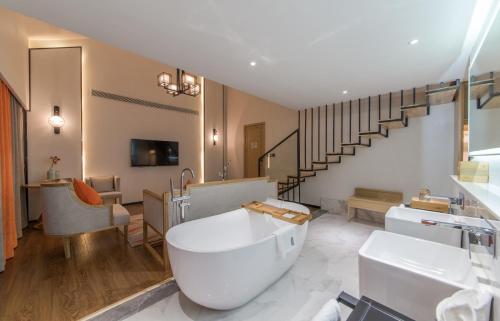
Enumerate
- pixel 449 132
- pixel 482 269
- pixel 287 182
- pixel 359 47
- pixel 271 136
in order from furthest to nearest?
pixel 271 136, pixel 287 182, pixel 449 132, pixel 359 47, pixel 482 269

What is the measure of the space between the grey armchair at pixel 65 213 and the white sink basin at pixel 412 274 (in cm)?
306

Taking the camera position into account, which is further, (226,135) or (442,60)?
(226,135)

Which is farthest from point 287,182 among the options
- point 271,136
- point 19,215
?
point 19,215

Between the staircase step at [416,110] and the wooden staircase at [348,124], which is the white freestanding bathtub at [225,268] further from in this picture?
the wooden staircase at [348,124]

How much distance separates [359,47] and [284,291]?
8.56 ft

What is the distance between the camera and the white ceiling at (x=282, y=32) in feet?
4.96

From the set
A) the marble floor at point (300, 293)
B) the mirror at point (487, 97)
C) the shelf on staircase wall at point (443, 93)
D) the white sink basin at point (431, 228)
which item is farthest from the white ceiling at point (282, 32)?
the marble floor at point (300, 293)

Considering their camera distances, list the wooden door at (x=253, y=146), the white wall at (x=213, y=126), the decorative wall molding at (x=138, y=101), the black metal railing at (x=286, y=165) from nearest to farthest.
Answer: the decorative wall molding at (x=138, y=101)
the black metal railing at (x=286, y=165)
the wooden door at (x=253, y=146)
the white wall at (x=213, y=126)

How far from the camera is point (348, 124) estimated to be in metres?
4.29

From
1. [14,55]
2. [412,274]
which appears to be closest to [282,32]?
[412,274]

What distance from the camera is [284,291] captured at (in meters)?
1.89

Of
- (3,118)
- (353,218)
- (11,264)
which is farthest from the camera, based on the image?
(353,218)

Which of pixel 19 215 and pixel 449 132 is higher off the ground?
pixel 449 132

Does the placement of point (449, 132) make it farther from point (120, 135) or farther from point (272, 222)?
point (120, 135)
